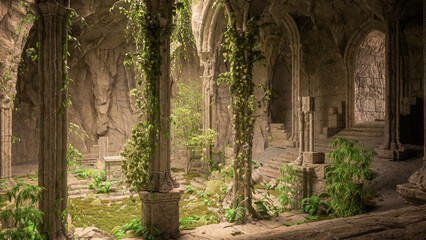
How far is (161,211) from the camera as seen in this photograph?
399 centimetres

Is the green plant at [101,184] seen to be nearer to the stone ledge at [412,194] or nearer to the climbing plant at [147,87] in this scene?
the climbing plant at [147,87]

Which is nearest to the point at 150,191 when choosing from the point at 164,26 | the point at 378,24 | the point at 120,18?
the point at 164,26

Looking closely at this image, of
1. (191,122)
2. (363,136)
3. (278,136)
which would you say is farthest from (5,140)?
(363,136)

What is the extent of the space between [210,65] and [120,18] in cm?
542

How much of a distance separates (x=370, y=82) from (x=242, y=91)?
35.3 feet

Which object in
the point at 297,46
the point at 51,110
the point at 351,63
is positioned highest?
the point at 297,46

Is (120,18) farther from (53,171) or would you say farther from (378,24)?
(53,171)

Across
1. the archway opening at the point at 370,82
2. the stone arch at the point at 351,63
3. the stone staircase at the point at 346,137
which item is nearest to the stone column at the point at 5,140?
the stone staircase at the point at 346,137

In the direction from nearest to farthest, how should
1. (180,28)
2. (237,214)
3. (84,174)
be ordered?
1. (237,214)
2. (180,28)
3. (84,174)

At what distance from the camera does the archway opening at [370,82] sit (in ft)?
41.4

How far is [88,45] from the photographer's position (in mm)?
14281

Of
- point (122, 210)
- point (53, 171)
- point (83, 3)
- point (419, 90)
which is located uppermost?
point (83, 3)

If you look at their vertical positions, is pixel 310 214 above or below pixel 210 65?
below

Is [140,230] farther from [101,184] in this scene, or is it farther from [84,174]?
A: [84,174]
